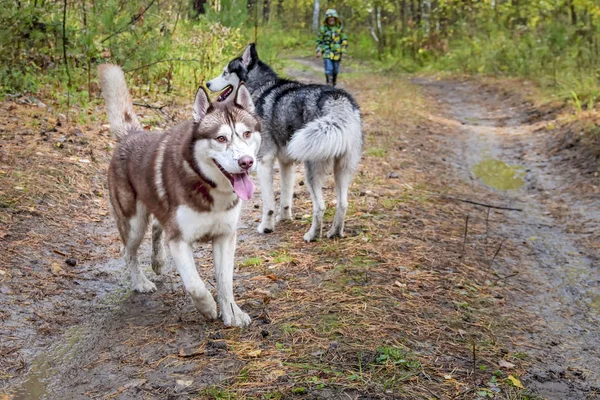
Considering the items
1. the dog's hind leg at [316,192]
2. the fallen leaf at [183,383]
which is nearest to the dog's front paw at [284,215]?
the dog's hind leg at [316,192]

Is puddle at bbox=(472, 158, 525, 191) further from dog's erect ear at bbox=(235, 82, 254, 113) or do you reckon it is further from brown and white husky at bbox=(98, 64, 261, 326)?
brown and white husky at bbox=(98, 64, 261, 326)

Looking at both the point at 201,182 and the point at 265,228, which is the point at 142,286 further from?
the point at 265,228

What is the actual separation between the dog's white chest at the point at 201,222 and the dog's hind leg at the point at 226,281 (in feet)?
0.37

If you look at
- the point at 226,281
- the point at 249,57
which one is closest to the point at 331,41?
the point at 249,57

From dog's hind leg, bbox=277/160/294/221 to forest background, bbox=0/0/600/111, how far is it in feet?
10.2

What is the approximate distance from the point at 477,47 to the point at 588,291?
1611 cm

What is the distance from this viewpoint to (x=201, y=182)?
144 inches

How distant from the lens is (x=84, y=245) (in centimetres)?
527

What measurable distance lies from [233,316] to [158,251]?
1125mm

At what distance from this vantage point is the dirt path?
12.3ft

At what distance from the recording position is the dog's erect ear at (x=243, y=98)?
3801 mm

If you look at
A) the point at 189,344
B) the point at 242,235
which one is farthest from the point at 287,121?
the point at 189,344

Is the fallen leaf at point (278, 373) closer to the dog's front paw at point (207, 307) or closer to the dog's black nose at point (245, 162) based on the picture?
the dog's front paw at point (207, 307)

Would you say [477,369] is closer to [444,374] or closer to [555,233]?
[444,374]
